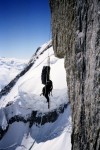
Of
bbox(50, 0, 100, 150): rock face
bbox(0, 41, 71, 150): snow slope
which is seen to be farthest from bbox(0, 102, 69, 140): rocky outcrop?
bbox(50, 0, 100, 150): rock face

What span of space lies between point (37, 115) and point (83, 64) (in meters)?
84.1

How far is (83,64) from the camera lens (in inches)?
211

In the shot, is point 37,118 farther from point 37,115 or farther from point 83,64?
point 83,64

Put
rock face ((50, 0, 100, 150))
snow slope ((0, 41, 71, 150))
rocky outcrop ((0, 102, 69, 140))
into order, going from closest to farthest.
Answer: rock face ((50, 0, 100, 150)), snow slope ((0, 41, 71, 150)), rocky outcrop ((0, 102, 69, 140))

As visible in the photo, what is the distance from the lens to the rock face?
4.82 metres

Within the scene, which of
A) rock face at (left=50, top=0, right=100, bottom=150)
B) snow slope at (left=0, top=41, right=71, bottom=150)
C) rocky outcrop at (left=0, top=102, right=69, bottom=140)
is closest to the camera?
rock face at (left=50, top=0, right=100, bottom=150)

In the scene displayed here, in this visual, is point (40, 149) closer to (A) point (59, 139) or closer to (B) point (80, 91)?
(A) point (59, 139)

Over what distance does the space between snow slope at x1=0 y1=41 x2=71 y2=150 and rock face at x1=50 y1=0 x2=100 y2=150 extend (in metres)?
71.2

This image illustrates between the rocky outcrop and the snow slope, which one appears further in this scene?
the rocky outcrop

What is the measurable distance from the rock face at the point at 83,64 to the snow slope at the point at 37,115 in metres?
71.2

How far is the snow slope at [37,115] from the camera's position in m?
80.4

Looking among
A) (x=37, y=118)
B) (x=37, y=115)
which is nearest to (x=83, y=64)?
(x=37, y=115)

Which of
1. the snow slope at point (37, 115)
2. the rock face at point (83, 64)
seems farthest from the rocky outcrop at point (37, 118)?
the rock face at point (83, 64)

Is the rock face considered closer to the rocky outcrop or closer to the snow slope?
the snow slope
